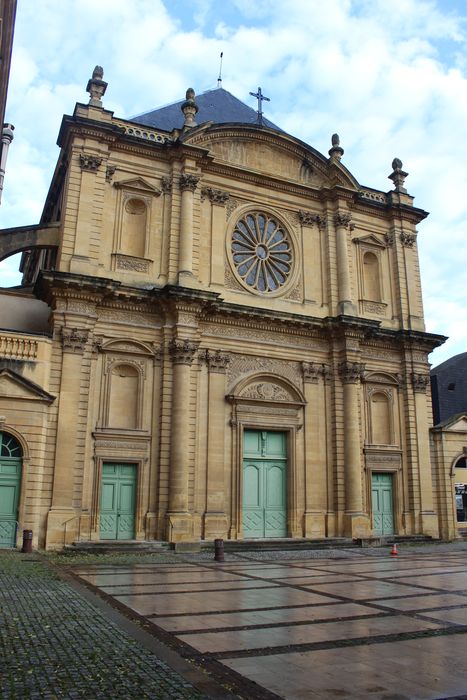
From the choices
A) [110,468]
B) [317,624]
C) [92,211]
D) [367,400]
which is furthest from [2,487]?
[367,400]

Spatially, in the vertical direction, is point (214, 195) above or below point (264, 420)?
above

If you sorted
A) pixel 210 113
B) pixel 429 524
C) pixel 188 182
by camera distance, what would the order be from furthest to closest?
pixel 210 113
pixel 429 524
pixel 188 182

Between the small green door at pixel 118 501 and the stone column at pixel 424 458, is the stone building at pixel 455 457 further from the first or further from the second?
the small green door at pixel 118 501

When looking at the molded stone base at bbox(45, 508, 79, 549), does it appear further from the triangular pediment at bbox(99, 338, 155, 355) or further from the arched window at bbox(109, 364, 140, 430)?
the triangular pediment at bbox(99, 338, 155, 355)

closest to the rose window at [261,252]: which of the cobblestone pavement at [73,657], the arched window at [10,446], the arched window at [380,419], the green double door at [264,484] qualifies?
the green double door at [264,484]

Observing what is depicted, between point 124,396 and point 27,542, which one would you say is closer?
point 27,542

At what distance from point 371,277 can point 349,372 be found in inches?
217

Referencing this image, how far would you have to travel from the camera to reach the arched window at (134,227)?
889 inches

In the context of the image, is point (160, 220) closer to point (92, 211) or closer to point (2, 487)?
point (92, 211)

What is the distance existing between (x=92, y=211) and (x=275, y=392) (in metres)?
9.54

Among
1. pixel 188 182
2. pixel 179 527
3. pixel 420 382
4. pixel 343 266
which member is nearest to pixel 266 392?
pixel 179 527

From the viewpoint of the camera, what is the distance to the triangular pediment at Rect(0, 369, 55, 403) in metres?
18.4

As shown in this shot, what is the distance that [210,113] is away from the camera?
28.5 metres

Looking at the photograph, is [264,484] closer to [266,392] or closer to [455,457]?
[266,392]
